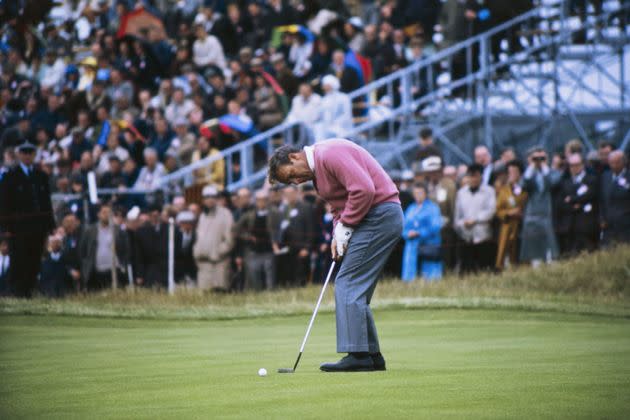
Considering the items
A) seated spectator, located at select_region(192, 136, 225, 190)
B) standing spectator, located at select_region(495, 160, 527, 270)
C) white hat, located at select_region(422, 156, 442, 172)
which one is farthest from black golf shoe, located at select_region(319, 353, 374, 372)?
seated spectator, located at select_region(192, 136, 225, 190)

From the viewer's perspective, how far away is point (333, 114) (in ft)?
66.5

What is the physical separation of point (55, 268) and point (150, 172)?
3.47m

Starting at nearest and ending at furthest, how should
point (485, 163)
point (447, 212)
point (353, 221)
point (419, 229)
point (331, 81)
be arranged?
1. point (353, 221)
2. point (419, 229)
3. point (447, 212)
4. point (485, 163)
5. point (331, 81)

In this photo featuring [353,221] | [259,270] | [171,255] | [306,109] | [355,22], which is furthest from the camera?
[355,22]

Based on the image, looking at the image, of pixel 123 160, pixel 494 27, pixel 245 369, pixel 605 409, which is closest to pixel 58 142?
pixel 123 160

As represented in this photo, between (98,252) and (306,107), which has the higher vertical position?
(306,107)

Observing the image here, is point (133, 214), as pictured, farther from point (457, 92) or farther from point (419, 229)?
point (457, 92)

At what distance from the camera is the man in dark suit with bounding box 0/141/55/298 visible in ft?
56.6

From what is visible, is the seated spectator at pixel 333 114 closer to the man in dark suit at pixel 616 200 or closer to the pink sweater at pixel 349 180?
the man in dark suit at pixel 616 200

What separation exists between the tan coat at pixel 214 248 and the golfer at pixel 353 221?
1036 centimetres

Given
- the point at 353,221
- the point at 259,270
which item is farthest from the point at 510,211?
the point at 353,221

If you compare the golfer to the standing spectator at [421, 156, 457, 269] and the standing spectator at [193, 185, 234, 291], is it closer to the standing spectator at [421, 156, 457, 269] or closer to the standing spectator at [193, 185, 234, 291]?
the standing spectator at [421, 156, 457, 269]

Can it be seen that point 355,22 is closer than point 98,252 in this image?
No

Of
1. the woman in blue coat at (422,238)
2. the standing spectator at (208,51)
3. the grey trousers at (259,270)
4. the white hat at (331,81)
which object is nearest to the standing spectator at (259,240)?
the grey trousers at (259,270)
